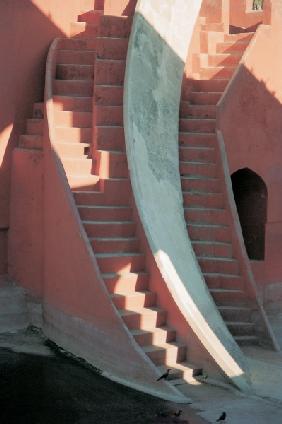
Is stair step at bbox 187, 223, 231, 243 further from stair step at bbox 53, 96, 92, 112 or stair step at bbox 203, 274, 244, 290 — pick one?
stair step at bbox 53, 96, 92, 112

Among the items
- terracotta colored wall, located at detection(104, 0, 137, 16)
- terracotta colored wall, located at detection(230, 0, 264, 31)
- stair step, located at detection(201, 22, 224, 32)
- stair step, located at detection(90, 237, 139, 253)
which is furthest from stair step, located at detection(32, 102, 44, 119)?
terracotta colored wall, located at detection(230, 0, 264, 31)

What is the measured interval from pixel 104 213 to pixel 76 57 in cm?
276

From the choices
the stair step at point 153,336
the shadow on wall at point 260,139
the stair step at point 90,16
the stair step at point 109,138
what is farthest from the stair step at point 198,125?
the stair step at point 153,336

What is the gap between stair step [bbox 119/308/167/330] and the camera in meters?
8.95

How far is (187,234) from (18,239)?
6.88 feet

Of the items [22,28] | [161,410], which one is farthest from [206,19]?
[161,410]

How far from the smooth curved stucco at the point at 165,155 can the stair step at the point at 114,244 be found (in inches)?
12.9

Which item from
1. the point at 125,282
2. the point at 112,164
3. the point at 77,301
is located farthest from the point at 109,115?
the point at 77,301

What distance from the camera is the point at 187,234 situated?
10.4 m

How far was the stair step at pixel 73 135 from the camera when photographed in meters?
10.6

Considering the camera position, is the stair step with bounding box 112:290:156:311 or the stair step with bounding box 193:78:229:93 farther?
the stair step with bounding box 193:78:229:93

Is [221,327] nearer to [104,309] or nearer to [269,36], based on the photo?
[104,309]

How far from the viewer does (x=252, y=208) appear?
12.8m

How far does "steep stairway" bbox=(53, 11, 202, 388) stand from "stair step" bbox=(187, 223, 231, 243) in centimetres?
127
